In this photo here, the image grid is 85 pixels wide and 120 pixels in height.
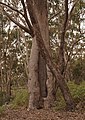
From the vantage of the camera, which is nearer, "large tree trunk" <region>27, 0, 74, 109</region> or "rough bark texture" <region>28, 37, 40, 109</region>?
"large tree trunk" <region>27, 0, 74, 109</region>

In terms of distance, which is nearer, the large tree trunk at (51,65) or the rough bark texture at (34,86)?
the large tree trunk at (51,65)

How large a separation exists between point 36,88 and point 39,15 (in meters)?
2.97

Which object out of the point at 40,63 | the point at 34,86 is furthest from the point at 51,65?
the point at 40,63

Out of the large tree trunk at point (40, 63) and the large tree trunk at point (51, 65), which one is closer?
the large tree trunk at point (51, 65)

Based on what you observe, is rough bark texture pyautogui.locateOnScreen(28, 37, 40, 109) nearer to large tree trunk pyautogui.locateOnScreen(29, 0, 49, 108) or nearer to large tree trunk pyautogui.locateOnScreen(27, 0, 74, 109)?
large tree trunk pyautogui.locateOnScreen(29, 0, 49, 108)

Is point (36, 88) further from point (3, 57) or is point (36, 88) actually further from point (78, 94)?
point (3, 57)

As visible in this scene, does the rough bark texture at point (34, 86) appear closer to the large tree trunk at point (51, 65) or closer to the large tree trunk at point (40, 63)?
the large tree trunk at point (40, 63)

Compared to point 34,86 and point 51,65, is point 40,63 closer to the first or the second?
point 34,86

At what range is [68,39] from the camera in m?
30.7

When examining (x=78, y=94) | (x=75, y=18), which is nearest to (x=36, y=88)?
(x=78, y=94)

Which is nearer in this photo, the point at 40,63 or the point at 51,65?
the point at 51,65

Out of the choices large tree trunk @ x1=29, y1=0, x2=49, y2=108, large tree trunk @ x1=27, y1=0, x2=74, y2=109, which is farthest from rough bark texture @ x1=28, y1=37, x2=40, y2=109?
large tree trunk @ x1=27, y1=0, x2=74, y2=109

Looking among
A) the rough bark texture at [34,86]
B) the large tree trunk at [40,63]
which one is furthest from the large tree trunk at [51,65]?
the rough bark texture at [34,86]

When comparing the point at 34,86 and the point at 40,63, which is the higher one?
the point at 40,63
